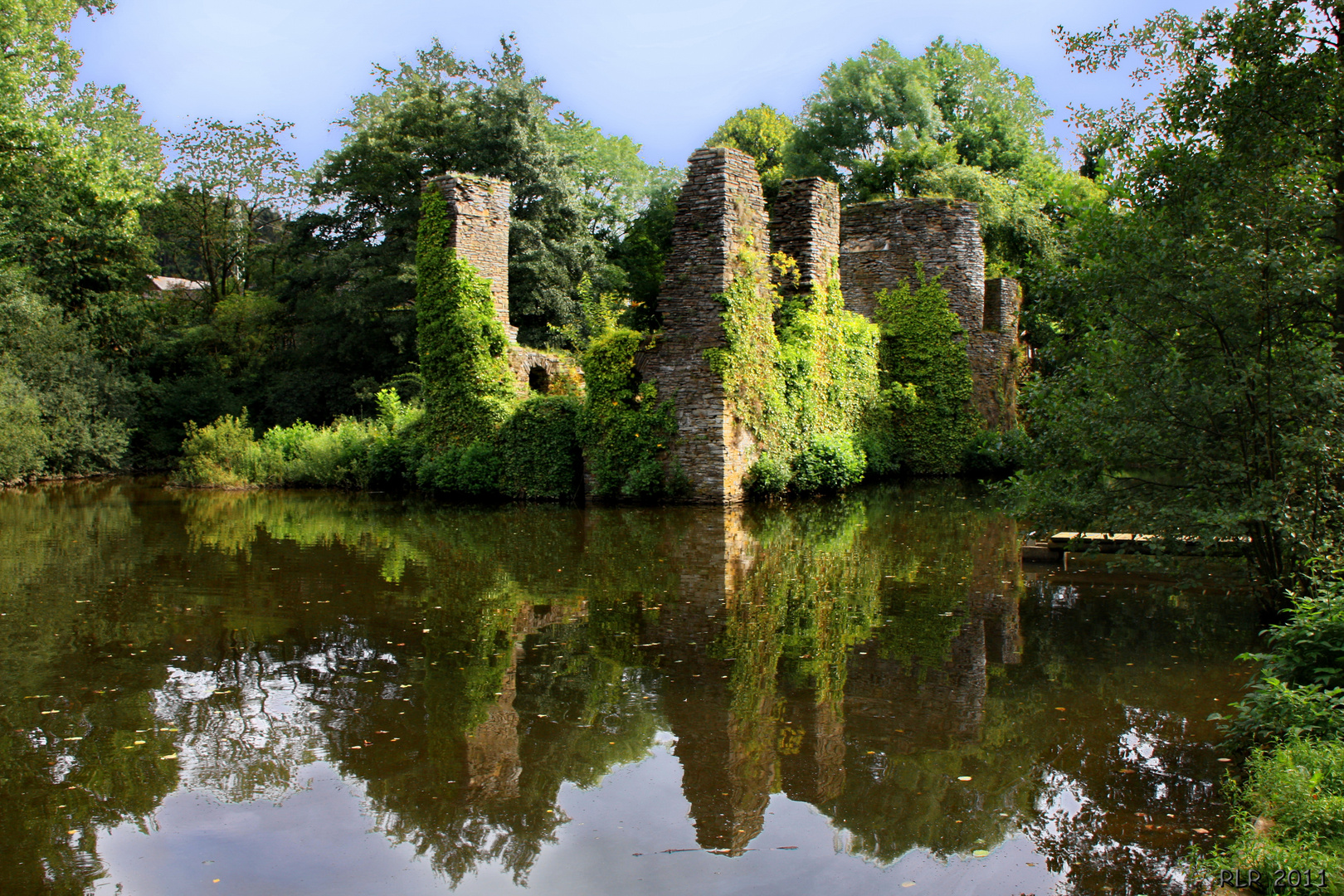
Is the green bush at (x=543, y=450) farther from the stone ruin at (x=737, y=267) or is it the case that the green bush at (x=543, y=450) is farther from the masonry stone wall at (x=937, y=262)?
the masonry stone wall at (x=937, y=262)

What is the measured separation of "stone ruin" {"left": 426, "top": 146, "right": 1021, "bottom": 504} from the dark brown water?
19.0 ft

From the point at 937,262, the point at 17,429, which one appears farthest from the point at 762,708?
the point at 17,429

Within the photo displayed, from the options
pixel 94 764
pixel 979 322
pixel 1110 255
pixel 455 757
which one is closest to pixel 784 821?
pixel 455 757

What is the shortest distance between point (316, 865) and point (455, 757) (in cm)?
104

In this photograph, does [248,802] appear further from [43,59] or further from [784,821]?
[43,59]

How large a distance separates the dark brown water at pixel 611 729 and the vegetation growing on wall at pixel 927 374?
12.5m

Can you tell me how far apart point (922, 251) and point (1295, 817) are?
64.9ft

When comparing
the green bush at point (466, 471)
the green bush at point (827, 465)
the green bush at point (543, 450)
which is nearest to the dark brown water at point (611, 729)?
the green bush at point (827, 465)

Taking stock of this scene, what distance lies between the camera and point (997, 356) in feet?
74.3

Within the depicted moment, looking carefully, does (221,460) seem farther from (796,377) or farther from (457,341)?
(796,377)

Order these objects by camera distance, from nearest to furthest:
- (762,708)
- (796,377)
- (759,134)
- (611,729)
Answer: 1. (611,729)
2. (762,708)
3. (796,377)
4. (759,134)

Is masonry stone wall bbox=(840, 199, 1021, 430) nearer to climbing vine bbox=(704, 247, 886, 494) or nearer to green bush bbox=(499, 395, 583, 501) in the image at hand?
climbing vine bbox=(704, 247, 886, 494)

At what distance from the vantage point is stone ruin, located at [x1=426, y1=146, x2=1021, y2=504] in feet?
49.6

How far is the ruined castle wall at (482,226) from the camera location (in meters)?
18.1
